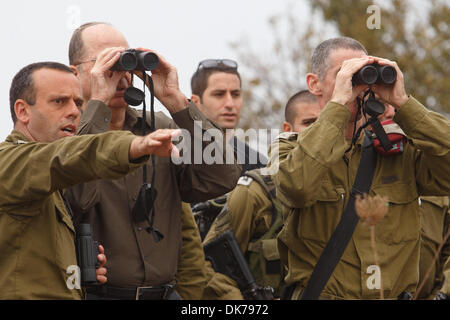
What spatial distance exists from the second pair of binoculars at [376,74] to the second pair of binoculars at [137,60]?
1.12 m

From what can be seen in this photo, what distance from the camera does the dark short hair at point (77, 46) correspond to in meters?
5.65

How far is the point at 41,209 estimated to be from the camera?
4.51 metres

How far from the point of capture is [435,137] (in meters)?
4.99

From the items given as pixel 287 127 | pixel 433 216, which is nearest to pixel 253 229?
pixel 287 127

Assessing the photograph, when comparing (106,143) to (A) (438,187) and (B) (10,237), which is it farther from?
(A) (438,187)

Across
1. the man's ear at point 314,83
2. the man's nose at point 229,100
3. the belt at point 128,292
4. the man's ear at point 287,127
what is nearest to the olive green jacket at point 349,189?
the man's ear at point 314,83

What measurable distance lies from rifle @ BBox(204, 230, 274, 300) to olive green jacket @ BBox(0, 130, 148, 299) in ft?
7.16

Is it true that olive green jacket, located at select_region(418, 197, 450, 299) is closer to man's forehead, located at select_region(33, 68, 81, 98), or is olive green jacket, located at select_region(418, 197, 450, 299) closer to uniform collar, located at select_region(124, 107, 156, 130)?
uniform collar, located at select_region(124, 107, 156, 130)

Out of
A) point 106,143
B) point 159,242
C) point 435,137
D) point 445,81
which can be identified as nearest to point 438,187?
point 435,137

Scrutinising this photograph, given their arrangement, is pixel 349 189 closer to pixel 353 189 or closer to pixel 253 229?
pixel 353 189

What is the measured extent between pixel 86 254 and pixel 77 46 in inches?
62.5

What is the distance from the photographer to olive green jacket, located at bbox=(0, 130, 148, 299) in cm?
412

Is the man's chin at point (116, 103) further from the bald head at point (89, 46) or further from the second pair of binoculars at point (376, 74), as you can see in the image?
the second pair of binoculars at point (376, 74)

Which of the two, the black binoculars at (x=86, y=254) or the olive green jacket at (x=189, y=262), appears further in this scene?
the olive green jacket at (x=189, y=262)
